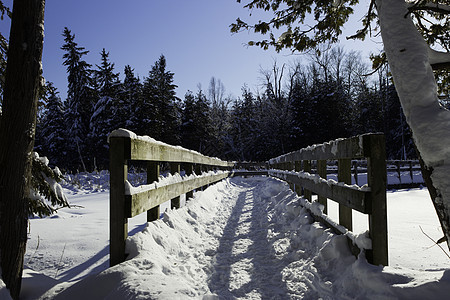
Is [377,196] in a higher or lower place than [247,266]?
higher

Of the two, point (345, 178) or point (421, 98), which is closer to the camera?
point (421, 98)

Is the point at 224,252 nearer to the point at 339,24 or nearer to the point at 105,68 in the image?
the point at 339,24

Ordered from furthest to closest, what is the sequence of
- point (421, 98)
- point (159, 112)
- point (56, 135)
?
point (56, 135) → point (159, 112) → point (421, 98)

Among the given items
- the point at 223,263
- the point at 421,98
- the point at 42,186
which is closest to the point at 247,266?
the point at 223,263

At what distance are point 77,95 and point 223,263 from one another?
38181 millimetres

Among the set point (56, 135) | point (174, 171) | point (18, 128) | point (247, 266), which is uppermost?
point (56, 135)

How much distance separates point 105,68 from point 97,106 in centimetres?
536

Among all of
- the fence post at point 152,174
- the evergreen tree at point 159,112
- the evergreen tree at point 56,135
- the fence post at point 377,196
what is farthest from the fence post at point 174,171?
the evergreen tree at point 56,135

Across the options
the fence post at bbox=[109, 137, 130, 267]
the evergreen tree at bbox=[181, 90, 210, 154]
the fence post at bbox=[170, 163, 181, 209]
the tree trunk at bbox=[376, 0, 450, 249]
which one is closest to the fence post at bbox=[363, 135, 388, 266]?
the tree trunk at bbox=[376, 0, 450, 249]

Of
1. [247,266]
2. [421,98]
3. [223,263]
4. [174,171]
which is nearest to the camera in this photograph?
[421,98]

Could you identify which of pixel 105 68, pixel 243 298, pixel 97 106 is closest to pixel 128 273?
pixel 243 298

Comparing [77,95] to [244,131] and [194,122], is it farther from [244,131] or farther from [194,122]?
[244,131]

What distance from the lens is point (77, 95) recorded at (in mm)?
36062

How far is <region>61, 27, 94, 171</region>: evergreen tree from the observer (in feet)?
115
